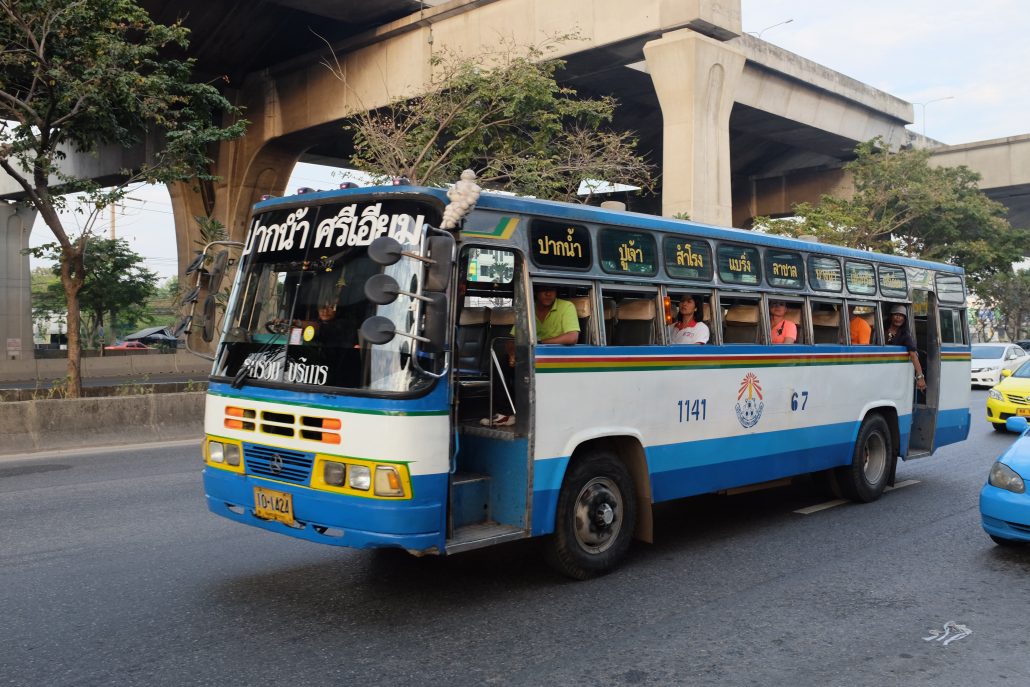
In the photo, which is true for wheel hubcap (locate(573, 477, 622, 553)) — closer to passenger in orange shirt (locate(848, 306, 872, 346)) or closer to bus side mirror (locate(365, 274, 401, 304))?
bus side mirror (locate(365, 274, 401, 304))

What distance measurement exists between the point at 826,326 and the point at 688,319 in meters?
2.33

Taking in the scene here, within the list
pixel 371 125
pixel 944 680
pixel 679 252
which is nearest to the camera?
pixel 944 680

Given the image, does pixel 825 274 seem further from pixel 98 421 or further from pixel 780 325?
pixel 98 421

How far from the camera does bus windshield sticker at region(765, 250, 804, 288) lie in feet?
27.4

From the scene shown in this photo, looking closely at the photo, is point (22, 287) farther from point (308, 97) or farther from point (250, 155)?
point (308, 97)

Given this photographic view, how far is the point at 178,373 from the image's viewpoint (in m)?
34.4

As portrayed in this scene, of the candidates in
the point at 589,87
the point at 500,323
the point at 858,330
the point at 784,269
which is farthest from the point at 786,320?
the point at 589,87

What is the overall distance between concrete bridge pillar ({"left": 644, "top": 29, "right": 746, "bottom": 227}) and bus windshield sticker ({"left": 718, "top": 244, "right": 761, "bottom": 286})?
1609 centimetres

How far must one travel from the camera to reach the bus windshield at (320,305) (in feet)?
18.0

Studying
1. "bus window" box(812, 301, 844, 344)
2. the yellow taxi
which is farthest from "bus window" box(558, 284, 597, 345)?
the yellow taxi

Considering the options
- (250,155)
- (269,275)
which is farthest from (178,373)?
(269,275)

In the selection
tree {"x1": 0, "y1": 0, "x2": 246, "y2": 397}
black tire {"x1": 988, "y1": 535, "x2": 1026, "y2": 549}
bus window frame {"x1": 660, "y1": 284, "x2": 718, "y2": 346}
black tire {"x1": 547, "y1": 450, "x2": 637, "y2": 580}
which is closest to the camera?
black tire {"x1": 547, "y1": 450, "x2": 637, "y2": 580}

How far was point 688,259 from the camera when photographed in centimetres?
745

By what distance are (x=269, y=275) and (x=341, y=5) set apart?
23.9 metres
